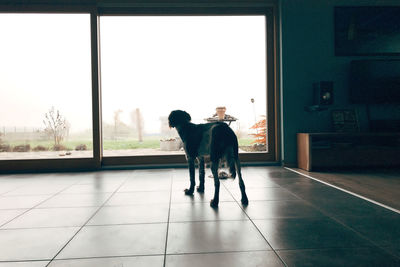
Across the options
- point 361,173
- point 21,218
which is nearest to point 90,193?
point 21,218

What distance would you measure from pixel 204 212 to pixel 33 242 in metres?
1.09

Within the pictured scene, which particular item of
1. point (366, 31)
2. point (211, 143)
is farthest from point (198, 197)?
point (366, 31)

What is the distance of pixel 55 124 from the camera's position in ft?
14.1

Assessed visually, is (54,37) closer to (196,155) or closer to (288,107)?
(196,155)

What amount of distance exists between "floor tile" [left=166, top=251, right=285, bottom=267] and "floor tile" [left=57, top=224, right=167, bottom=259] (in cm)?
14

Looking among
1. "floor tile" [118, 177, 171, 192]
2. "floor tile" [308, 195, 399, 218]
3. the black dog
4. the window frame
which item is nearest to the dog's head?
the black dog

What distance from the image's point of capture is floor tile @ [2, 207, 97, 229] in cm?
187

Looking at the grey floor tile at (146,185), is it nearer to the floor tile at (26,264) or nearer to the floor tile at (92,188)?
the floor tile at (92,188)

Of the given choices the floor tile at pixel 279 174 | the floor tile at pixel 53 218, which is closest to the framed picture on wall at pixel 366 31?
the floor tile at pixel 279 174

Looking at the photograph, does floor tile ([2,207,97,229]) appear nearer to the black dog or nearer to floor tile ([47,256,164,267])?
floor tile ([47,256,164,267])

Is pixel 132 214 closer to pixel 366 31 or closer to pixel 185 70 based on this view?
pixel 185 70

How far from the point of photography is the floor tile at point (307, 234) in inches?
58.2

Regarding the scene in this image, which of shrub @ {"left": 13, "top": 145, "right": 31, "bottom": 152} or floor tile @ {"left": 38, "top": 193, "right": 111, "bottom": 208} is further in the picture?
shrub @ {"left": 13, "top": 145, "right": 31, "bottom": 152}

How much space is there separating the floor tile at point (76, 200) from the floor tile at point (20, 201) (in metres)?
0.10
